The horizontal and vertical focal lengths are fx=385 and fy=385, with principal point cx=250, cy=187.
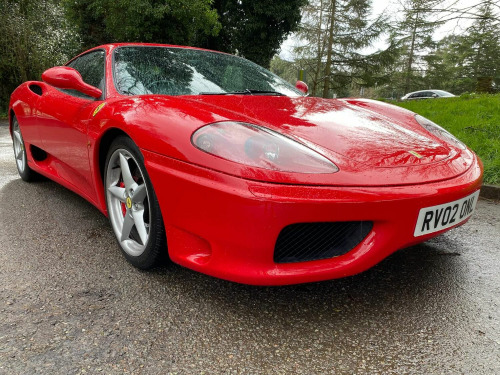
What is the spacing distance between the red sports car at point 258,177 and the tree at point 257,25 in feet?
39.6

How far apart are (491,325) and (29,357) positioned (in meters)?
1.65

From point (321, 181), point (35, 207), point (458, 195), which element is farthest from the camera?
point (35, 207)

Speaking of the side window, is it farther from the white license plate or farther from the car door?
the white license plate

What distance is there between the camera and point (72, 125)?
7.43 feet

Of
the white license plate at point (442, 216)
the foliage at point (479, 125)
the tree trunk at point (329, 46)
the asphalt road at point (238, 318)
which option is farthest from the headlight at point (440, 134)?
the tree trunk at point (329, 46)

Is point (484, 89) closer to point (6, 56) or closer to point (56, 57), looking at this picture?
point (56, 57)

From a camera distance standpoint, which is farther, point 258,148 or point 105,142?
point 105,142

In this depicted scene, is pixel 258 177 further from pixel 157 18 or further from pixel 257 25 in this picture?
pixel 257 25

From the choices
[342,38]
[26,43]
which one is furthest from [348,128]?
[342,38]

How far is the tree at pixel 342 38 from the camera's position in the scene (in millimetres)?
18828

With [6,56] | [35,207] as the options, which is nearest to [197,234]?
[35,207]

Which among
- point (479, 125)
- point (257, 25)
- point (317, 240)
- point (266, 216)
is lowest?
point (479, 125)

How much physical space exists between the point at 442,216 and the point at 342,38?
63.8 ft

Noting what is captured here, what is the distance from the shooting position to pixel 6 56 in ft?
37.7
